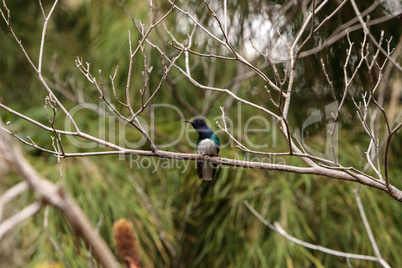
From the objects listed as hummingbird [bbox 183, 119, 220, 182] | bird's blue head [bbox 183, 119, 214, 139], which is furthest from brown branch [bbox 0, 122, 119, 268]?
bird's blue head [bbox 183, 119, 214, 139]

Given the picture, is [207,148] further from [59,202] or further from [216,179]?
[59,202]

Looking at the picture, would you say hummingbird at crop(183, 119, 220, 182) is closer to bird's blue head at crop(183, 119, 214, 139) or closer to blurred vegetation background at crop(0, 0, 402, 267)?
bird's blue head at crop(183, 119, 214, 139)

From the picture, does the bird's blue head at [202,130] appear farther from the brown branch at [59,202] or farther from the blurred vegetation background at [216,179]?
the brown branch at [59,202]

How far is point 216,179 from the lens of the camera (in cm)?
370

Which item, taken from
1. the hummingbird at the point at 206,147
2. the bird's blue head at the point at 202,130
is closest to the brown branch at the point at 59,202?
the hummingbird at the point at 206,147

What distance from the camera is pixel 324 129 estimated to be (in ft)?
11.9

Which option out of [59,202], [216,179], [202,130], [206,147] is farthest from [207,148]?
[59,202]

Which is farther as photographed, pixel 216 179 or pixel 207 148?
pixel 216 179

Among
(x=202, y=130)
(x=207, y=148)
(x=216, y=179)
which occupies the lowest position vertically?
(x=216, y=179)

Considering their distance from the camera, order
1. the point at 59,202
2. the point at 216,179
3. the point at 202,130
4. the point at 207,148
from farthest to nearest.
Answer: the point at 216,179 < the point at 202,130 < the point at 207,148 < the point at 59,202

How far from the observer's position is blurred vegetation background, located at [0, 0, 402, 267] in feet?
10.9

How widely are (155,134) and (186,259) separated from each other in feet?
3.21

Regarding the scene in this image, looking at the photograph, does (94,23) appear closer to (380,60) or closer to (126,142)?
(126,142)

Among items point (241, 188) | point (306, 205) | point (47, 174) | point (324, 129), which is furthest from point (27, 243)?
point (324, 129)
